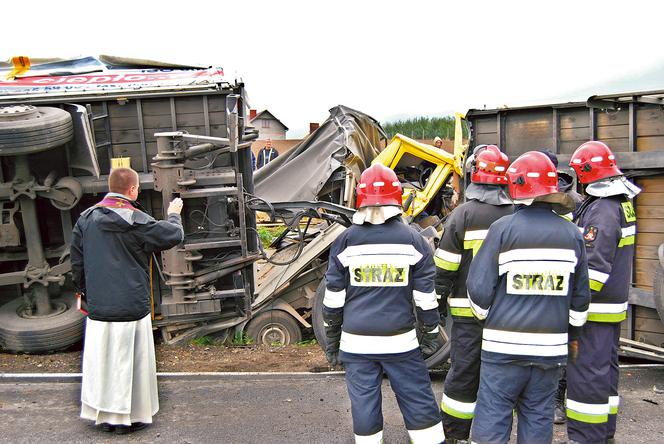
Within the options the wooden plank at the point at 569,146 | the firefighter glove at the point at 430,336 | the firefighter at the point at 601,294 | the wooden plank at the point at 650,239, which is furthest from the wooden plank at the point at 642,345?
the firefighter glove at the point at 430,336

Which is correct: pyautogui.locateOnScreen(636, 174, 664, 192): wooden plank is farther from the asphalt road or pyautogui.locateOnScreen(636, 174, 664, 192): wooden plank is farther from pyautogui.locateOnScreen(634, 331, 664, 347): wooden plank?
the asphalt road

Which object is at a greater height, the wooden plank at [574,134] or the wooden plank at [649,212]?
the wooden plank at [574,134]

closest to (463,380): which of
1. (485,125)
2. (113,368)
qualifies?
(113,368)

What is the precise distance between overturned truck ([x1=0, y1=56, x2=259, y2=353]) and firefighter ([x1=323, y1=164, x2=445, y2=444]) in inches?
99.9

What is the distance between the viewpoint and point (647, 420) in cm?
445

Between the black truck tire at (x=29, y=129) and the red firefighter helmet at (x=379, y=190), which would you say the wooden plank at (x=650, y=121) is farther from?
the black truck tire at (x=29, y=129)

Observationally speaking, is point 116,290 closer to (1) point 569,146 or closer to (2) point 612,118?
(1) point 569,146

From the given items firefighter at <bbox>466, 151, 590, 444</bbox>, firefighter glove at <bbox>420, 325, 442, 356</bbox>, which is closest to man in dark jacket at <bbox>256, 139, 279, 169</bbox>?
firefighter glove at <bbox>420, 325, 442, 356</bbox>

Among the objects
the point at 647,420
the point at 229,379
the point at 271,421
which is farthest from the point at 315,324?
the point at 647,420

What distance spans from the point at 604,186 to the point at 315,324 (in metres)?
3.01

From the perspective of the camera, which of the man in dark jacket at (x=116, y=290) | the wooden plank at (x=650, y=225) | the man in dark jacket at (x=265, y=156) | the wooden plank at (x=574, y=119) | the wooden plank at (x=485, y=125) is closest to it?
the man in dark jacket at (x=116, y=290)

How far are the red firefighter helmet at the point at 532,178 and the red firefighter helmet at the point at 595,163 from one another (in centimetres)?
79

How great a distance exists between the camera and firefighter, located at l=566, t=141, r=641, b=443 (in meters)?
3.75

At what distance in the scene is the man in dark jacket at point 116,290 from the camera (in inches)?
161
